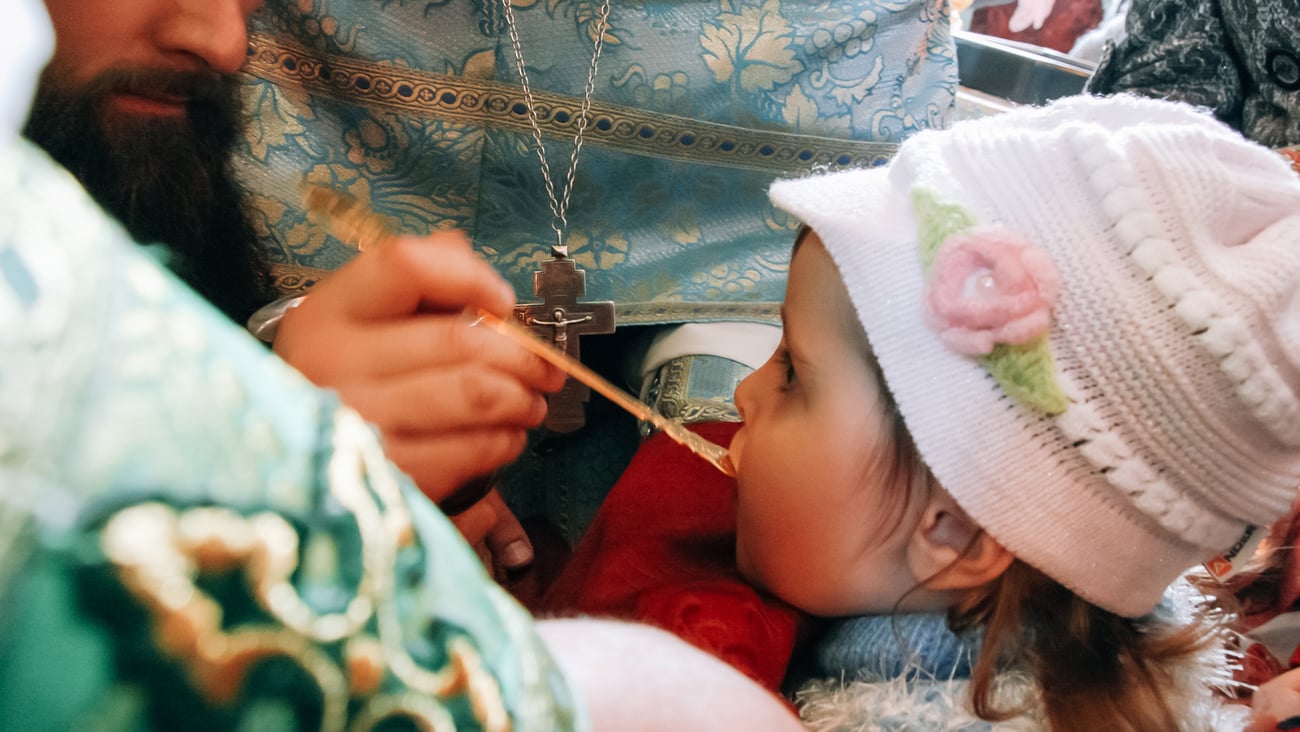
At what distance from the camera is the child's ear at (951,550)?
65cm

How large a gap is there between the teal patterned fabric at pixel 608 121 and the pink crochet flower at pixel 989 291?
51cm

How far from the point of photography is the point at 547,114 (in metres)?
1.00

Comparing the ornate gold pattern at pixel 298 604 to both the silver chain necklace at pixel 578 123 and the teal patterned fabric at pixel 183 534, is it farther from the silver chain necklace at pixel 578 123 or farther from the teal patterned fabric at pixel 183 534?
the silver chain necklace at pixel 578 123

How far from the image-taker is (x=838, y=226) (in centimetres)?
65

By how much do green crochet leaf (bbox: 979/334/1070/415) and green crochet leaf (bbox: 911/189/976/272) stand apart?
8 centimetres

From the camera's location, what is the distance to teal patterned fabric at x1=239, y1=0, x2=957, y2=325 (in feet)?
3.07

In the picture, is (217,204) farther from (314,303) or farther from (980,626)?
(980,626)

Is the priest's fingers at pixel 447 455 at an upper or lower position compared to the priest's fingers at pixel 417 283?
lower

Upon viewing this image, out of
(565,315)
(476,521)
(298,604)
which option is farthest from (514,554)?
(298,604)

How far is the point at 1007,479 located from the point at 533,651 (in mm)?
474

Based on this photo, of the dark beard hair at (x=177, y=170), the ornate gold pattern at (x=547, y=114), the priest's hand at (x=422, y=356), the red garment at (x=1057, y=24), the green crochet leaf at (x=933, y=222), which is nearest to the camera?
the priest's hand at (x=422, y=356)

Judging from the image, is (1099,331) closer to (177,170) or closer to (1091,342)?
(1091,342)

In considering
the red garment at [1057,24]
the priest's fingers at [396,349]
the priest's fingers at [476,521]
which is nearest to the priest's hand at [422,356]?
the priest's fingers at [396,349]

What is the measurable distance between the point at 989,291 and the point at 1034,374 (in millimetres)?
63
